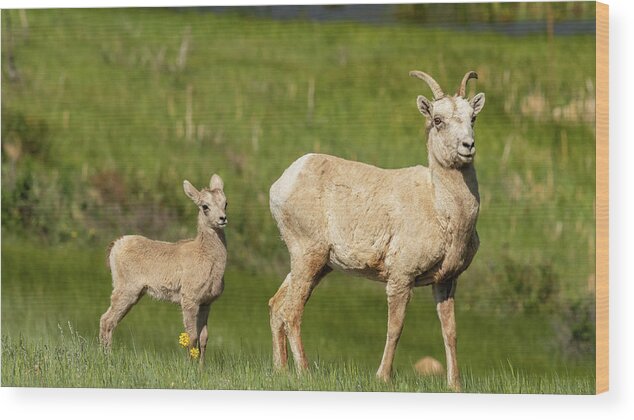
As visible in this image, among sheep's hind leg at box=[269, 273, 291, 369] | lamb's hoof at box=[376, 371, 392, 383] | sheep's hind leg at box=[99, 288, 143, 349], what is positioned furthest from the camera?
sheep's hind leg at box=[99, 288, 143, 349]

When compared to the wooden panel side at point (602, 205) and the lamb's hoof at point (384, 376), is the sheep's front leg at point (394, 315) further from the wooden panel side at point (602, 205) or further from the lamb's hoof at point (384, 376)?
the wooden panel side at point (602, 205)

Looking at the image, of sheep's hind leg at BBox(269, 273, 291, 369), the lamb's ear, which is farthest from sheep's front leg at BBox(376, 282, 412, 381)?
the lamb's ear

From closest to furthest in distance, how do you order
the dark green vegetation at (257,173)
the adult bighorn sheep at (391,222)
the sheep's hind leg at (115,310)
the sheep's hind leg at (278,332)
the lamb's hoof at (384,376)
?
the adult bighorn sheep at (391,222), the lamb's hoof at (384,376), the dark green vegetation at (257,173), the sheep's hind leg at (278,332), the sheep's hind leg at (115,310)

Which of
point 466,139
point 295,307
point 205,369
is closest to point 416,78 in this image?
point 466,139

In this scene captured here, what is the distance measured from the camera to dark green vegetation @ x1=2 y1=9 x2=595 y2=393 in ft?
43.8

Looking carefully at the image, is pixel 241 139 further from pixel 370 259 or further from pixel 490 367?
pixel 490 367

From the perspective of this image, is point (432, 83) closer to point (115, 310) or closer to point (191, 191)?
point (191, 191)

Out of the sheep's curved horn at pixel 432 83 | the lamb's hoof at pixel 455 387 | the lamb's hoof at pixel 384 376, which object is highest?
the sheep's curved horn at pixel 432 83

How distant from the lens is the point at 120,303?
45.7 ft

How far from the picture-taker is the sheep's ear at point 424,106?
12891 mm

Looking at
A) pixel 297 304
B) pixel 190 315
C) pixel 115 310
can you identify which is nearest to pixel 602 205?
pixel 297 304

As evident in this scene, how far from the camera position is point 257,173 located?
1397cm

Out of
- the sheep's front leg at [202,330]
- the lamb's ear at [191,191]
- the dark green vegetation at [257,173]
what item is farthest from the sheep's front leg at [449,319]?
the lamb's ear at [191,191]

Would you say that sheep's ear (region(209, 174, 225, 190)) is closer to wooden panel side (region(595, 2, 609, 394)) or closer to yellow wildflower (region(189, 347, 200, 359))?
yellow wildflower (region(189, 347, 200, 359))
